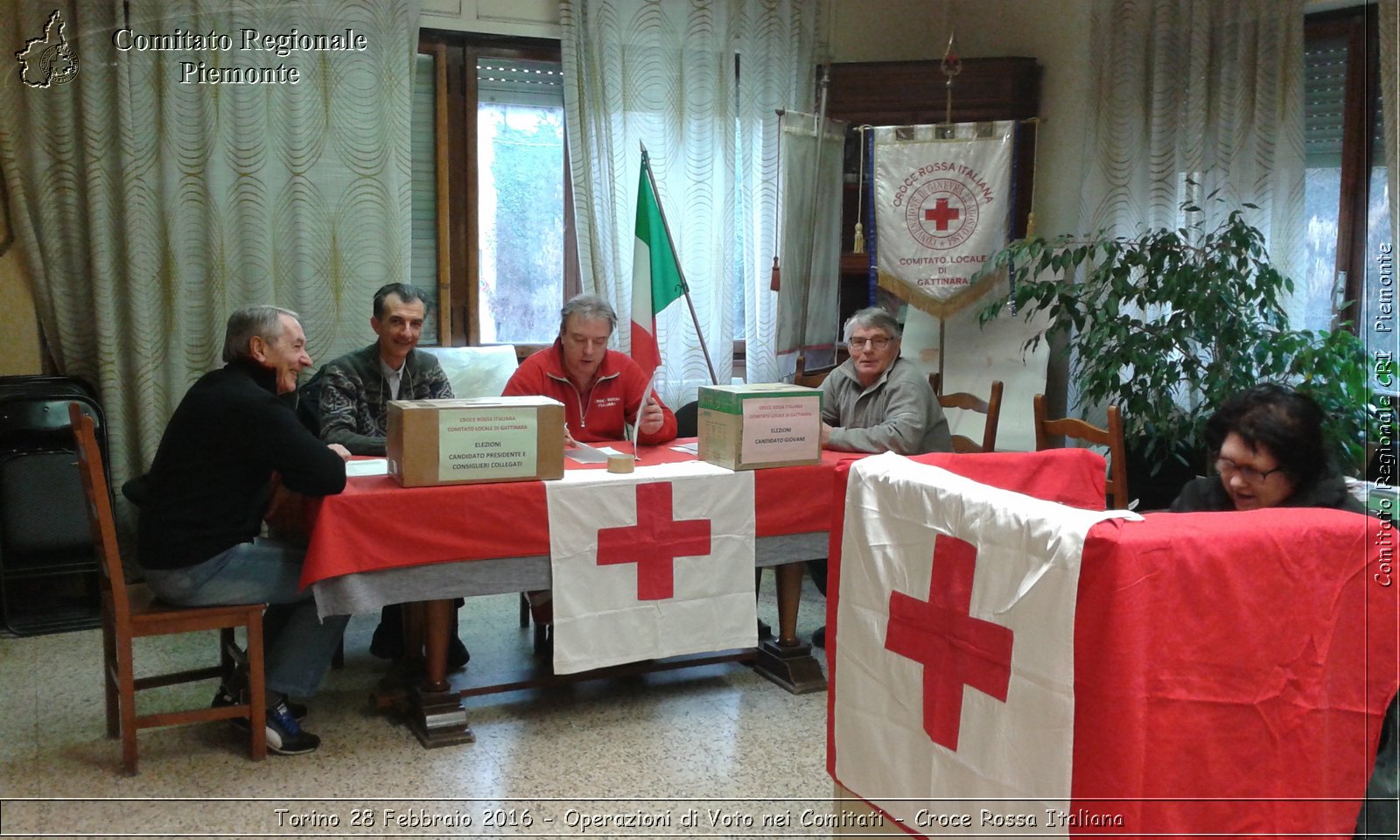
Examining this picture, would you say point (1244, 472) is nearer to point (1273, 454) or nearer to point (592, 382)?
point (1273, 454)

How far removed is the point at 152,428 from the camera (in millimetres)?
3746

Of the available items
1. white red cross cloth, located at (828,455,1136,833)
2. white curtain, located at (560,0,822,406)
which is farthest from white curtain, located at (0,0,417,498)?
white red cross cloth, located at (828,455,1136,833)

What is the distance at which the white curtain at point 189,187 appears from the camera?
142 inches

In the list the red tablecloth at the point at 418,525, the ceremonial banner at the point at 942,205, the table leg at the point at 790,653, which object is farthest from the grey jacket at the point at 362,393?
the ceremonial banner at the point at 942,205

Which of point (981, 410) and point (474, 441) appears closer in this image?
point (474, 441)

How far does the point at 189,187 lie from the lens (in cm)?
375

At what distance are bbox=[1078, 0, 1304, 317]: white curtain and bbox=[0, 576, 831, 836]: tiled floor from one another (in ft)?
7.28

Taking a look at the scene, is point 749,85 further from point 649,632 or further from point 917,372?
point 649,632

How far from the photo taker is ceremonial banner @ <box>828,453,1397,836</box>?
130 cm

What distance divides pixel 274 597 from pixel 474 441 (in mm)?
568

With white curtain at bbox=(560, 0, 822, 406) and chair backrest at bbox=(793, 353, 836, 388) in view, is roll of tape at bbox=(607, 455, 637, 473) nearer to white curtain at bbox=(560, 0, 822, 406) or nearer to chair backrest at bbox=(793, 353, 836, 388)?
chair backrest at bbox=(793, 353, 836, 388)

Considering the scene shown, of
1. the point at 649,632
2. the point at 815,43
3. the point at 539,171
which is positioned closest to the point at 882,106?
the point at 815,43

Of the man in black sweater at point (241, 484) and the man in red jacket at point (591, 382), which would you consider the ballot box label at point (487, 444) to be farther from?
the man in red jacket at point (591, 382)

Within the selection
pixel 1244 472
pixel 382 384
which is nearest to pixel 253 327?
pixel 382 384
